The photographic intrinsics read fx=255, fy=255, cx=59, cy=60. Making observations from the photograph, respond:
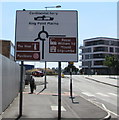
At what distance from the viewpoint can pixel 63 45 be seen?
1039 cm

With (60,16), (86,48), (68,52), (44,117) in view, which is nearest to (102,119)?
(44,117)

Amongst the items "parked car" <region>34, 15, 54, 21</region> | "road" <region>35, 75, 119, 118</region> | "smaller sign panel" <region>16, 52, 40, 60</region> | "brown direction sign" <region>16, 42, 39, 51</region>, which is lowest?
"road" <region>35, 75, 119, 118</region>

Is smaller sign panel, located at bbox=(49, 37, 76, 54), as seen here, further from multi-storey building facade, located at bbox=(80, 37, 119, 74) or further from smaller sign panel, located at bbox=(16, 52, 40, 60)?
multi-storey building facade, located at bbox=(80, 37, 119, 74)

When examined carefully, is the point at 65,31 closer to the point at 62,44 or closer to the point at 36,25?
the point at 62,44

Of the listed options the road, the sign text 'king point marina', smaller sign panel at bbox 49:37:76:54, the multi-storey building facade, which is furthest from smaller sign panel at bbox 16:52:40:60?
the multi-storey building facade

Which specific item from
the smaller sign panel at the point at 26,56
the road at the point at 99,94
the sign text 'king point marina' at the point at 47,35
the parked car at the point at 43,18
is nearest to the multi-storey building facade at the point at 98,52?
the road at the point at 99,94

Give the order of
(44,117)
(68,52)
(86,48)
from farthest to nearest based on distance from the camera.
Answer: (86,48) → (68,52) → (44,117)

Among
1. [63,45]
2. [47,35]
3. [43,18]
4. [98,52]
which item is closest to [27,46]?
[47,35]

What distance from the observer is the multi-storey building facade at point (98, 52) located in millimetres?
113750

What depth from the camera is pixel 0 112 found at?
32.5 feet

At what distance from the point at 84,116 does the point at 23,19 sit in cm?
471

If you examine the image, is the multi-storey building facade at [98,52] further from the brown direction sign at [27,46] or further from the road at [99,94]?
the brown direction sign at [27,46]

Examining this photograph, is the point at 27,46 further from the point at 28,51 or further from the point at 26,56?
the point at 26,56

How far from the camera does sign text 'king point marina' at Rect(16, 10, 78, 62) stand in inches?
409
